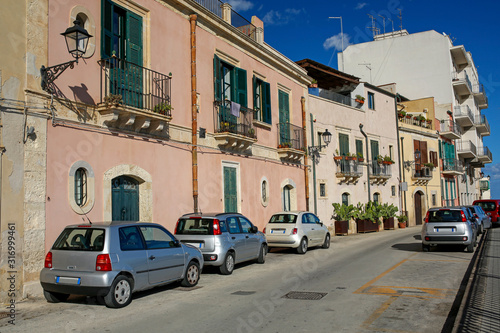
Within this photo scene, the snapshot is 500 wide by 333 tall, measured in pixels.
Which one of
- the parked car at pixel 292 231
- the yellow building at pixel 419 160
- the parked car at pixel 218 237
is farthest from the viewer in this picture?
the yellow building at pixel 419 160

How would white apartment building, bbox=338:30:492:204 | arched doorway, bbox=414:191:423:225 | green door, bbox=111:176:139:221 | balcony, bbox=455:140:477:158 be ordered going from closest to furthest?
green door, bbox=111:176:139:221, arched doorway, bbox=414:191:423:225, white apartment building, bbox=338:30:492:204, balcony, bbox=455:140:477:158

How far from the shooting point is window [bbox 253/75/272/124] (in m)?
19.4

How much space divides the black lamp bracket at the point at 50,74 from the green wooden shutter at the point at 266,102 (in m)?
10.8

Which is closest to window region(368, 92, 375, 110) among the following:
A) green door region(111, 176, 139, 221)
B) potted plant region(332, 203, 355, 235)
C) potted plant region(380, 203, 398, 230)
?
potted plant region(380, 203, 398, 230)

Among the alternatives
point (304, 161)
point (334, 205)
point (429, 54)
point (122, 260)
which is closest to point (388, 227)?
point (334, 205)

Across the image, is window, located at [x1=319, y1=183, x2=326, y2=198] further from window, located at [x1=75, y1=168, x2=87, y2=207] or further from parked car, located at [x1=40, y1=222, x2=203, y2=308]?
parked car, located at [x1=40, y1=222, x2=203, y2=308]

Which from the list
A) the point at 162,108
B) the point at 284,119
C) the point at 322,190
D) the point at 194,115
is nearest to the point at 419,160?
the point at 322,190

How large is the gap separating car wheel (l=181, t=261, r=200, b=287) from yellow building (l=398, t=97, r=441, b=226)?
2578 cm

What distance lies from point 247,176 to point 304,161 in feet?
19.6

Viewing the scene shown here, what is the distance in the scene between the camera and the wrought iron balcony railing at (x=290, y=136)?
21047mm

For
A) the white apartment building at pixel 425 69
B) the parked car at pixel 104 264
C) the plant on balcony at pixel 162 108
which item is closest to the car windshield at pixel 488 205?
the white apartment building at pixel 425 69

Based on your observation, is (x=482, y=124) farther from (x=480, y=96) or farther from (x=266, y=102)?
(x=266, y=102)

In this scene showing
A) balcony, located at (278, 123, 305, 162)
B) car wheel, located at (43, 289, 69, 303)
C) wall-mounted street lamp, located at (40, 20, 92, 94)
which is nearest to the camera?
car wheel, located at (43, 289, 69, 303)

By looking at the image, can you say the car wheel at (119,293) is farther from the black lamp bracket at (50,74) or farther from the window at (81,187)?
the black lamp bracket at (50,74)
